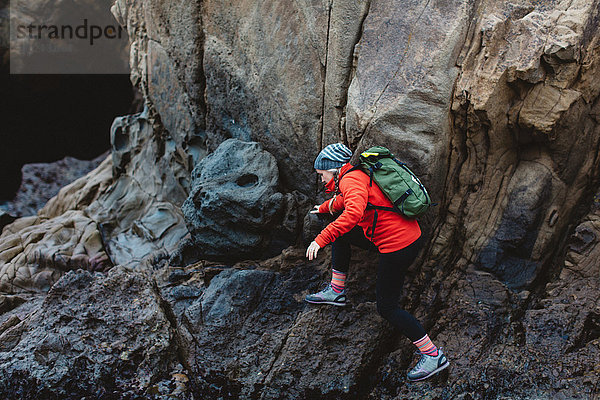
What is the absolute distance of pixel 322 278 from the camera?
508 cm

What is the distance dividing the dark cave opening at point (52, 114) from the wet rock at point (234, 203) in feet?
26.8

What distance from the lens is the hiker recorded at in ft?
12.9

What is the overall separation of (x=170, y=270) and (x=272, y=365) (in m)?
1.64

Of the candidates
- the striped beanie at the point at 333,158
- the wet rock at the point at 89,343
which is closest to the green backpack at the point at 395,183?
the striped beanie at the point at 333,158

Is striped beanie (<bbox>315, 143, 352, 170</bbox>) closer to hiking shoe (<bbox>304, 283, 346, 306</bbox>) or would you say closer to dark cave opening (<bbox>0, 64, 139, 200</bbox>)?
hiking shoe (<bbox>304, 283, 346, 306</bbox>)

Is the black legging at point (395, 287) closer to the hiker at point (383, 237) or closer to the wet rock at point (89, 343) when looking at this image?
the hiker at point (383, 237)

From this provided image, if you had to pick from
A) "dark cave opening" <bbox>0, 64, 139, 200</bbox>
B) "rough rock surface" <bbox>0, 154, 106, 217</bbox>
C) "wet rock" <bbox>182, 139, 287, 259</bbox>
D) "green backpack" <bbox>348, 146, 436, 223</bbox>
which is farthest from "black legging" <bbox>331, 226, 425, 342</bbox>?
"dark cave opening" <bbox>0, 64, 139, 200</bbox>

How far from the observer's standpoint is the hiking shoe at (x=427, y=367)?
13.7 feet

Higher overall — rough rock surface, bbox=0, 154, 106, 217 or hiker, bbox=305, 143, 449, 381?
hiker, bbox=305, 143, 449, 381

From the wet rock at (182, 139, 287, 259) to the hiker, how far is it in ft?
3.84

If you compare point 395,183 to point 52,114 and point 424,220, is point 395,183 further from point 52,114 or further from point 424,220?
point 52,114

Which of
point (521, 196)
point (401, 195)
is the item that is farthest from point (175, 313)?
point (521, 196)

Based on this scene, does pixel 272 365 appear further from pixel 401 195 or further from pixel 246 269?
pixel 401 195

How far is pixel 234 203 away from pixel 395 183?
191cm
